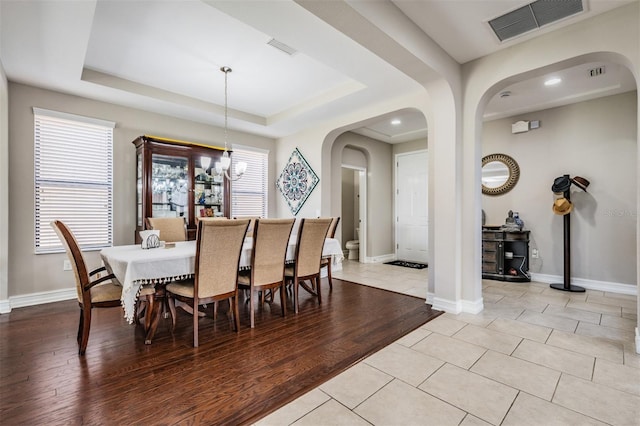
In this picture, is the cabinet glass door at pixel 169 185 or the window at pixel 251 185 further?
the window at pixel 251 185

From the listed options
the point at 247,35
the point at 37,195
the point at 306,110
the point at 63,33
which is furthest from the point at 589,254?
the point at 37,195

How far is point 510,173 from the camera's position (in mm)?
4715

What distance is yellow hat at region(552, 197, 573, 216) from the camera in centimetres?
391

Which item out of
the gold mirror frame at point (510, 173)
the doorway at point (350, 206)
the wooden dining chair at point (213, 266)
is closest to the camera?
the wooden dining chair at point (213, 266)

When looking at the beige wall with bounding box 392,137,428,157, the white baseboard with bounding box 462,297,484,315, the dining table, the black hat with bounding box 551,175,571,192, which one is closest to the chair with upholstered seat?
the dining table

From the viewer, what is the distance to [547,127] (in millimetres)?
4383

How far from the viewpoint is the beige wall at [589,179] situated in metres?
3.79

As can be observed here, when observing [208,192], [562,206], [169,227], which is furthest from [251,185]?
[562,206]

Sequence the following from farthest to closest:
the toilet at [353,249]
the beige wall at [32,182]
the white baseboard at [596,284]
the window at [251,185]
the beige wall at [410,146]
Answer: the toilet at [353,249] → the beige wall at [410,146] → the window at [251,185] → the white baseboard at [596,284] → the beige wall at [32,182]

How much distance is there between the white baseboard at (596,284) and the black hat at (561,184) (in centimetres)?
131

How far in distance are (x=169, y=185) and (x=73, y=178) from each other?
3.56ft

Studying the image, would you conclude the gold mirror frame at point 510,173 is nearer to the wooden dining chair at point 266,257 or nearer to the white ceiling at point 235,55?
the white ceiling at point 235,55

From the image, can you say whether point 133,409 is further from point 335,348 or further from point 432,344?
point 432,344

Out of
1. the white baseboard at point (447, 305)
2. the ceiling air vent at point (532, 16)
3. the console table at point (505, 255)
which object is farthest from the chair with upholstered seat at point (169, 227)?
the console table at point (505, 255)
